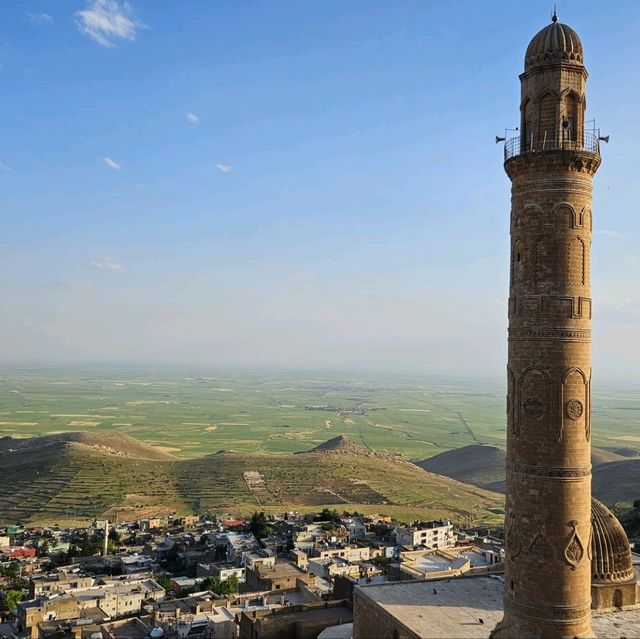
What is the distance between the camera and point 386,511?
245ft

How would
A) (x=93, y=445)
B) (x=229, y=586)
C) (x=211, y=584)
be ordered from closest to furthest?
1. (x=211, y=584)
2. (x=229, y=586)
3. (x=93, y=445)

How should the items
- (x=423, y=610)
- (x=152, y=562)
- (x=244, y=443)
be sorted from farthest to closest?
(x=244, y=443)
(x=152, y=562)
(x=423, y=610)

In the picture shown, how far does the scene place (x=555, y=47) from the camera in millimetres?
16797

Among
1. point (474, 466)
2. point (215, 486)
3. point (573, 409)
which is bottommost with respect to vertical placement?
point (474, 466)

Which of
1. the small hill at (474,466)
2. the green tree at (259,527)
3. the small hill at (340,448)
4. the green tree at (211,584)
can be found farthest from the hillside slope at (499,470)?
the green tree at (211,584)

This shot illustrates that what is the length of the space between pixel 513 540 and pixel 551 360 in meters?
4.46

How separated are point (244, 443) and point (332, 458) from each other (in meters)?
56.7

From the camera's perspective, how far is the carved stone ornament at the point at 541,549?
53.8 ft

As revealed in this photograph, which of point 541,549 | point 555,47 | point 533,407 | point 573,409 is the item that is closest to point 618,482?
point 541,549

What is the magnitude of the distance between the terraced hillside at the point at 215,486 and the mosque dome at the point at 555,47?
→ 198 feet

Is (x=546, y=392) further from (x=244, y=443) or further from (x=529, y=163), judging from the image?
(x=244, y=443)

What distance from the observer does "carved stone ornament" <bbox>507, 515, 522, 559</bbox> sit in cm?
1681

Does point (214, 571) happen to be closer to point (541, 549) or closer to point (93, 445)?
point (541, 549)

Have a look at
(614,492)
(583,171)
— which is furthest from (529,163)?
(614,492)
